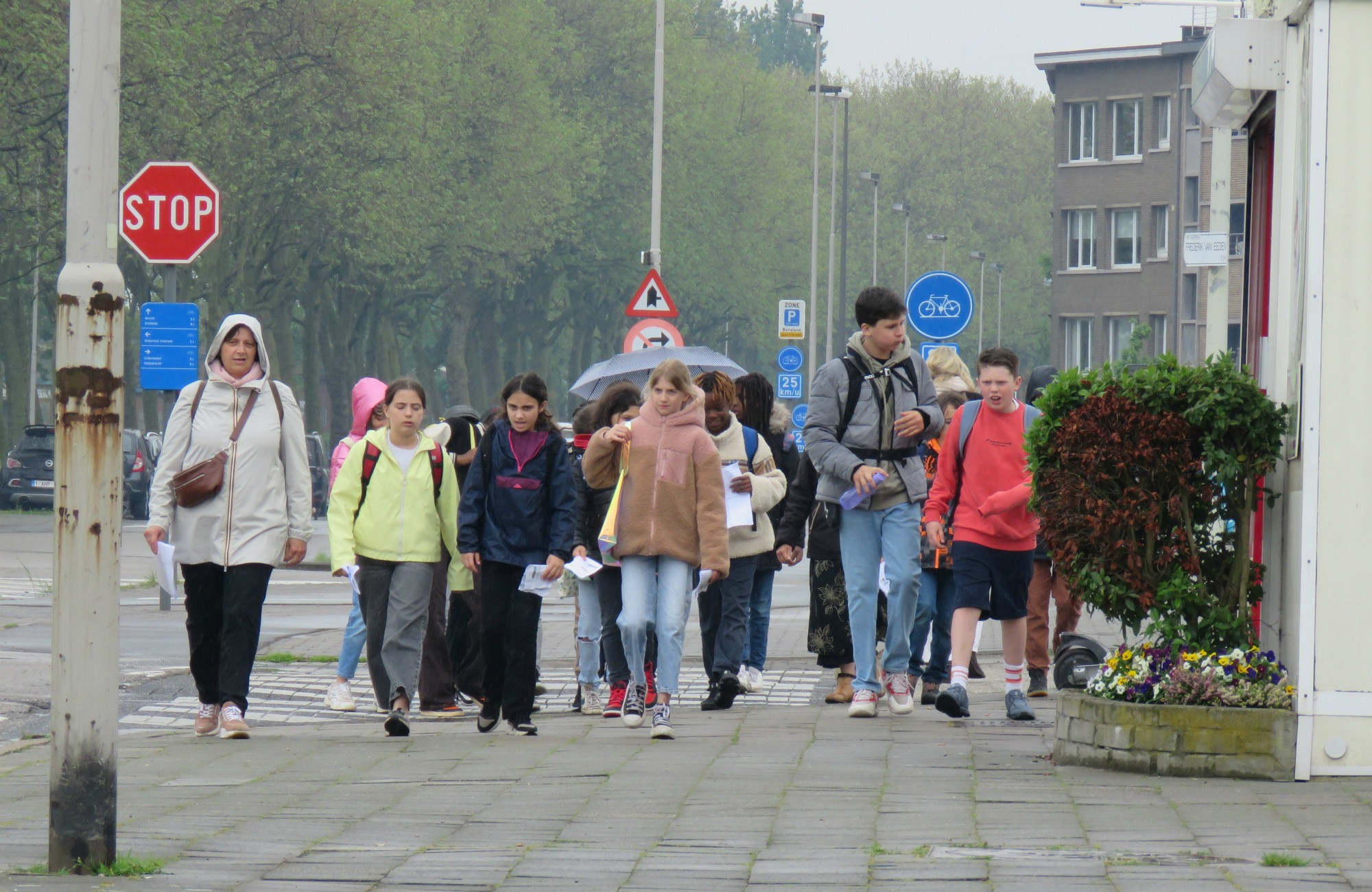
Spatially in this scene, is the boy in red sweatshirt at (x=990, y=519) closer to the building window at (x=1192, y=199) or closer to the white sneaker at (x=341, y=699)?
the white sneaker at (x=341, y=699)

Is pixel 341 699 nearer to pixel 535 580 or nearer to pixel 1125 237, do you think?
pixel 535 580

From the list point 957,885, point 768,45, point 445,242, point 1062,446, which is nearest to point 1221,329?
point 1062,446

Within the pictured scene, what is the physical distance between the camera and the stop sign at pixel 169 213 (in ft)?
49.9

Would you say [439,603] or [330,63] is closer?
[439,603]

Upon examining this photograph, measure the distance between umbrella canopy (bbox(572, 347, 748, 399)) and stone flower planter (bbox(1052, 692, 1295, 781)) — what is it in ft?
16.3

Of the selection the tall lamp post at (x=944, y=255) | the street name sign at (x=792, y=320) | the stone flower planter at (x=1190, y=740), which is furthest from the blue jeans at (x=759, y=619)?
the tall lamp post at (x=944, y=255)

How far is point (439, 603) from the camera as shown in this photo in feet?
35.3

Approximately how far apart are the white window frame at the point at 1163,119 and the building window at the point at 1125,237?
2.40 metres

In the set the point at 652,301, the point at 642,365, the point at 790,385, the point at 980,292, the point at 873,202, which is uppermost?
the point at 873,202

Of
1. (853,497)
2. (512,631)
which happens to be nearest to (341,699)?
(512,631)

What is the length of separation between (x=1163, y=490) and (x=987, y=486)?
1.94m

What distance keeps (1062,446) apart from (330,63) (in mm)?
36744

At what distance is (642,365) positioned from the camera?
12578 mm

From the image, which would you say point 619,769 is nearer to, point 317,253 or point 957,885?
point 957,885
